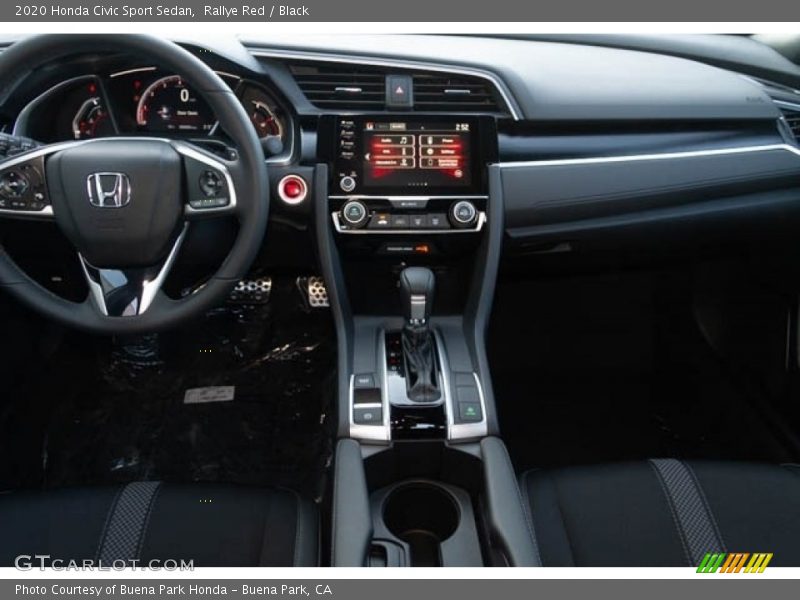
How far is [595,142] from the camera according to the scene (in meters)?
1.73

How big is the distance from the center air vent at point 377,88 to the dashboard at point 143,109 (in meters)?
0.09

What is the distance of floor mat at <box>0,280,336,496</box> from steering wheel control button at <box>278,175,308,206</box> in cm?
66

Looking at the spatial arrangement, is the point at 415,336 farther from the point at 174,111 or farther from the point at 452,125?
the point at 174,111

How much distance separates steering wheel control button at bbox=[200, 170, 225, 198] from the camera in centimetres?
143

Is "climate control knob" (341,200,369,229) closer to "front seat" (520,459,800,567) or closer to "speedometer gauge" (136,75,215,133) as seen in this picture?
"speedometer gauge" (136,75,215,133)

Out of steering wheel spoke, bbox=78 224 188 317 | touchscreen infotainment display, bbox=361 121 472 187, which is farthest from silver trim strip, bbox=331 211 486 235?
steering wheel spoke, bbox=78 224 188 317

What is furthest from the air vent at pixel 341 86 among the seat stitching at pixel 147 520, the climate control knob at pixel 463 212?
the seat stitching at pixel 147 520

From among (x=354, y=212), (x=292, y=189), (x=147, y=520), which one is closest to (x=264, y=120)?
(x=292, y=189)

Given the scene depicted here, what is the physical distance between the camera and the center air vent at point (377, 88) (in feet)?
5.31

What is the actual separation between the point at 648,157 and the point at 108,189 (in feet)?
3.89

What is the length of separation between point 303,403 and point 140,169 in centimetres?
100

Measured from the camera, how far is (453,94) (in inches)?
64.9

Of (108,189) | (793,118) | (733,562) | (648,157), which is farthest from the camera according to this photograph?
(793,118)
